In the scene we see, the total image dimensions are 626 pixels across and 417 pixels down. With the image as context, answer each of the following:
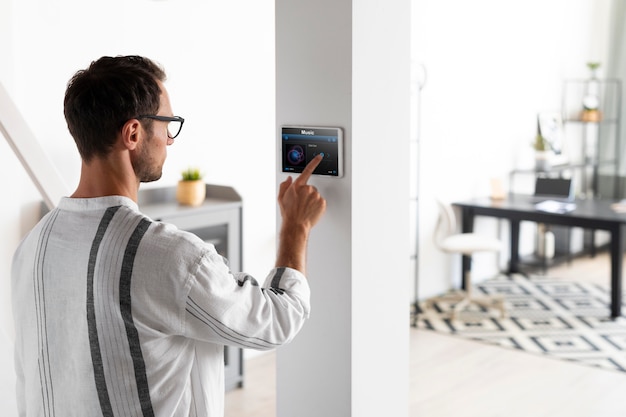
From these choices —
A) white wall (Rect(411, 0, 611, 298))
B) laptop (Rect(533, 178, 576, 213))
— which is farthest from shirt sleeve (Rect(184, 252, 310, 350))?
laptop (Rect(533, 178, 576, 213))

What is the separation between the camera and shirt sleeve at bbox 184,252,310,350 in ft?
4.61

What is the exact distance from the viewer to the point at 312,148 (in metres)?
1.91

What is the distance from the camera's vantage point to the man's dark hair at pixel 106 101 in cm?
145

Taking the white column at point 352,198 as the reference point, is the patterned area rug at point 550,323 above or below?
below

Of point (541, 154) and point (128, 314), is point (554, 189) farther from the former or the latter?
point (128, 314)

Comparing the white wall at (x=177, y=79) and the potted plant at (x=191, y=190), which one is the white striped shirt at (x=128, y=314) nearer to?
the white wall at (x=177, y=79)

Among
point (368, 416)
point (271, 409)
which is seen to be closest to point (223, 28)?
point (271, 409)

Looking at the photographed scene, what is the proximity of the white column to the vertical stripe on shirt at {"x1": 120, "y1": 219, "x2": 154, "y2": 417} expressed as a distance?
0.60 metres

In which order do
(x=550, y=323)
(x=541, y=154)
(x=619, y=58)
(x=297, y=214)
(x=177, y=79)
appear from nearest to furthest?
(x=297, y=214) < (x=177, y=79) < (x=550, y=323) < (x=541, y=154) < (x=619, y=58)

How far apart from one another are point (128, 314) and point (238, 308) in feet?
0.64

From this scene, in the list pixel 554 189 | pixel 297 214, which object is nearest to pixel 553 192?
pixel 554 189

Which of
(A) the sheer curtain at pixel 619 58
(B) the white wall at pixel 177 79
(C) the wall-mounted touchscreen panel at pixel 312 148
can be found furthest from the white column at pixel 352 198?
(A) the sheer curtain at pixel 619 58

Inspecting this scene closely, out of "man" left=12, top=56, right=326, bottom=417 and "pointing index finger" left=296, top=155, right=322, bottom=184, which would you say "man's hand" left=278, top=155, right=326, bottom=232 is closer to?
"pointing index finger" left=296, top=155, right=322, bottom=184

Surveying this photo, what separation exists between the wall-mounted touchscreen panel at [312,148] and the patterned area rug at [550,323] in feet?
10.8
